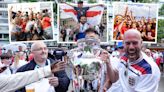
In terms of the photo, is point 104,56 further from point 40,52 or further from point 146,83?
point 40,52

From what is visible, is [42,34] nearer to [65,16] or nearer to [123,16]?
[65,16]

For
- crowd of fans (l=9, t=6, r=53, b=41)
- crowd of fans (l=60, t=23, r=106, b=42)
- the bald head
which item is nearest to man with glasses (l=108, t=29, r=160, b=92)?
the bald head

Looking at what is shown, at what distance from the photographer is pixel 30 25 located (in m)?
14.8

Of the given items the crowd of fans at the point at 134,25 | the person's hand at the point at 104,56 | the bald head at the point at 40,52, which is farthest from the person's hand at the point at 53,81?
the crowd of fans at the point at 134,25

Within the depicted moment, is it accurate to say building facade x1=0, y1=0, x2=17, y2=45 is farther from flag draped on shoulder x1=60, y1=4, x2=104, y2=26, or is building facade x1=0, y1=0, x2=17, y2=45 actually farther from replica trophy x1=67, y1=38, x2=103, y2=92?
replica trophy x1=67, y1=38, x2=103, y2=92

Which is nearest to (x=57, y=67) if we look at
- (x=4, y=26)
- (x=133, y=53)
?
(x=133, y=53)

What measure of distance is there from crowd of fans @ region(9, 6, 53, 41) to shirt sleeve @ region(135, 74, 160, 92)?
29.5 ft

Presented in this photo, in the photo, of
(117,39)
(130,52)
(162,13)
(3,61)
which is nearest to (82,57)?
(130,52)

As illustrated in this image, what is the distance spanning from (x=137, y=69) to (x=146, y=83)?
0.19m

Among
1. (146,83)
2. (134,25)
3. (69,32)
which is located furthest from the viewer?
(134,25)

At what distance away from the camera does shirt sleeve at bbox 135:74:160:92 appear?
17.7 feet

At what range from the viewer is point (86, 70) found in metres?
5.23

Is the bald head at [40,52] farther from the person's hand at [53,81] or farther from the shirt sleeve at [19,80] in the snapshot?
the shirt sleeve at [19,80]

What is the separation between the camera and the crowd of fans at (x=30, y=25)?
14406 millimetres
